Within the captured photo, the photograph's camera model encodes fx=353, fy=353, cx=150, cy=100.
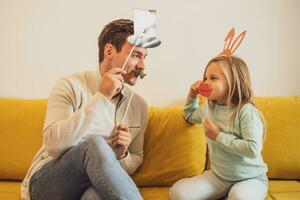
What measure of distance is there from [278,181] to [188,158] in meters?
0.44

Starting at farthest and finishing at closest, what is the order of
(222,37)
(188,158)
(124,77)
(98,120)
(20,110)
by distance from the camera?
1. (222,37)
2. (20,110)
3. (188,158)
4. (124,77)
5. (98,120)

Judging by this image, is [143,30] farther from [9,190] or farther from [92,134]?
[9,190]

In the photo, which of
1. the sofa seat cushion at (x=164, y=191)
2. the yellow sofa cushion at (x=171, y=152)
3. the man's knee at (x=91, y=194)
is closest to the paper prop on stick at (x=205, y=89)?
the yellow sofa cushion at (x=171, y=152)

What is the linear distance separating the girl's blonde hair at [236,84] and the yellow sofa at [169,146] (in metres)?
0.23

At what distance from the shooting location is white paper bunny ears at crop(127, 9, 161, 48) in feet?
4.32

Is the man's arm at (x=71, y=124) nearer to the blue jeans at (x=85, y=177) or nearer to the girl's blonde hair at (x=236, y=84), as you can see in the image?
the blue jeans at (x=85, y=177)

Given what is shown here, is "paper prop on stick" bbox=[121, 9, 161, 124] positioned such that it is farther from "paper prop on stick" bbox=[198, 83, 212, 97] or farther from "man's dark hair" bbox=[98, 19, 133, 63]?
"paper prop on stick" bbox=[198, 83, 212, 97]

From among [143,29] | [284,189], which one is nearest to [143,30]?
[143,29]

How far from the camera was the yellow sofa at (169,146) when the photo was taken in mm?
1565

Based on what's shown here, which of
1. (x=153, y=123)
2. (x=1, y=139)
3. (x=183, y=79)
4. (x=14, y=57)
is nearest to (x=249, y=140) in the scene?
(x=153, y=123)

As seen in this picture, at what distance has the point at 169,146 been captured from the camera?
5.21 ft

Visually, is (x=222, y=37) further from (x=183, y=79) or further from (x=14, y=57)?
(x=14, y=57)

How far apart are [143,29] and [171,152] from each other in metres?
0.57

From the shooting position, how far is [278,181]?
63.6 inches
